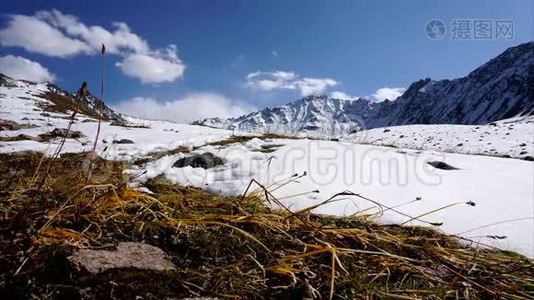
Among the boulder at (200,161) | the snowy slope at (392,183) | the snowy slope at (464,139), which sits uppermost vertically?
the snowy slope at (464,139)

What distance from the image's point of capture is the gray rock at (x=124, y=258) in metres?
1.26

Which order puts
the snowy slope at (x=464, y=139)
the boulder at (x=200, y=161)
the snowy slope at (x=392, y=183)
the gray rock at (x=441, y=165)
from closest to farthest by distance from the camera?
the snowy slope at (x=392, y=183)
the boulder at (x=200, y=161)
the gray rock at (x=441, y=165)
the snowy slope at (x=464, y=139)

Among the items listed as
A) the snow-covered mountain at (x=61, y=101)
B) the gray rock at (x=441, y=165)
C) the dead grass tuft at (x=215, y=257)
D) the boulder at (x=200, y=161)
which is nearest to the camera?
the dead grass tuft at (x=215, y=257)

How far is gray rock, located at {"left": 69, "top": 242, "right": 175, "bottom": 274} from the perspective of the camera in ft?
4.13

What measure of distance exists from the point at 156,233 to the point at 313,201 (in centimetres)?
211

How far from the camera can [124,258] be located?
139 cm

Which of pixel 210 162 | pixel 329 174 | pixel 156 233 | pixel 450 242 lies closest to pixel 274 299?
pixel 156 233

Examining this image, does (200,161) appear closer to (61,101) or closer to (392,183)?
(392,183)

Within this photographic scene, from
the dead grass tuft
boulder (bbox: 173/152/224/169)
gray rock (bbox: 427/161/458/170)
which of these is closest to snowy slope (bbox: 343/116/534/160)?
gray rock (bbox: 427/161/458/170)
